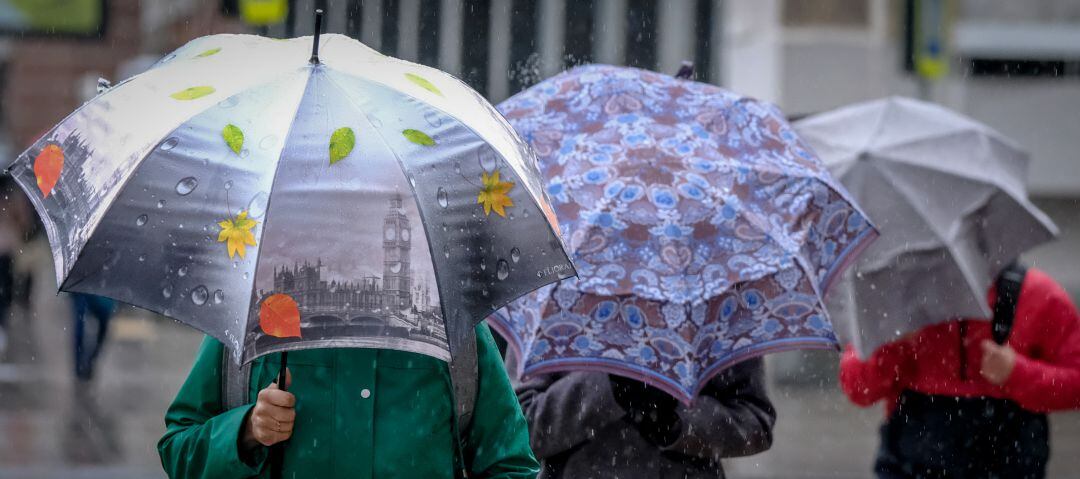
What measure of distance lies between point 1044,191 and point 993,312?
999cm

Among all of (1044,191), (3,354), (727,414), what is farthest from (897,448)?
(3,354)

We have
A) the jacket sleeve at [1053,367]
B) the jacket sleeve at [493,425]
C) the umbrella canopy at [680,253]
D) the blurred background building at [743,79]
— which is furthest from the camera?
the blurred background building at [743,79]

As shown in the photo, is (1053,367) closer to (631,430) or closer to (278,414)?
(631,430)

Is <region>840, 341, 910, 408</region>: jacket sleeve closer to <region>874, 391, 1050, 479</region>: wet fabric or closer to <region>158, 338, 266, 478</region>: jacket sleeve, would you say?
<region>874, 391, 1050, 479</region>: wet fabric

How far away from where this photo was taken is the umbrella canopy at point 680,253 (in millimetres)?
3418

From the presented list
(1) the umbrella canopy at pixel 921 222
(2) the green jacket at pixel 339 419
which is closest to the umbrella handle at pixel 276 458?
(2) the green jacket at pixel 339 419

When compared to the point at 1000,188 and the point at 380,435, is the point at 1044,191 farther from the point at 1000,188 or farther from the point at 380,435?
the point at 380,435

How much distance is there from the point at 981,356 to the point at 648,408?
5.24ft

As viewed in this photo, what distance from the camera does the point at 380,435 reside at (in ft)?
9.26

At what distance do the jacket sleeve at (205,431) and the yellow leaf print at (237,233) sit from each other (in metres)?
0.39

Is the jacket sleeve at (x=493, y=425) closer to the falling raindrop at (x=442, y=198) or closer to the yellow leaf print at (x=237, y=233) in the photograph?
the falling raindrop at (x=442, y=198)

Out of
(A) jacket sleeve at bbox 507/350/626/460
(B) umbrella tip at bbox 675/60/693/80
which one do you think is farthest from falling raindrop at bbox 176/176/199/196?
(B) umbrella tip at bbox 675/60/693/80

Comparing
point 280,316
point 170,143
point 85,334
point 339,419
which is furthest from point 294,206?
point 85,334

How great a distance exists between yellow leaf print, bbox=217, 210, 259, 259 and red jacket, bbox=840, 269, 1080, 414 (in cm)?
293
